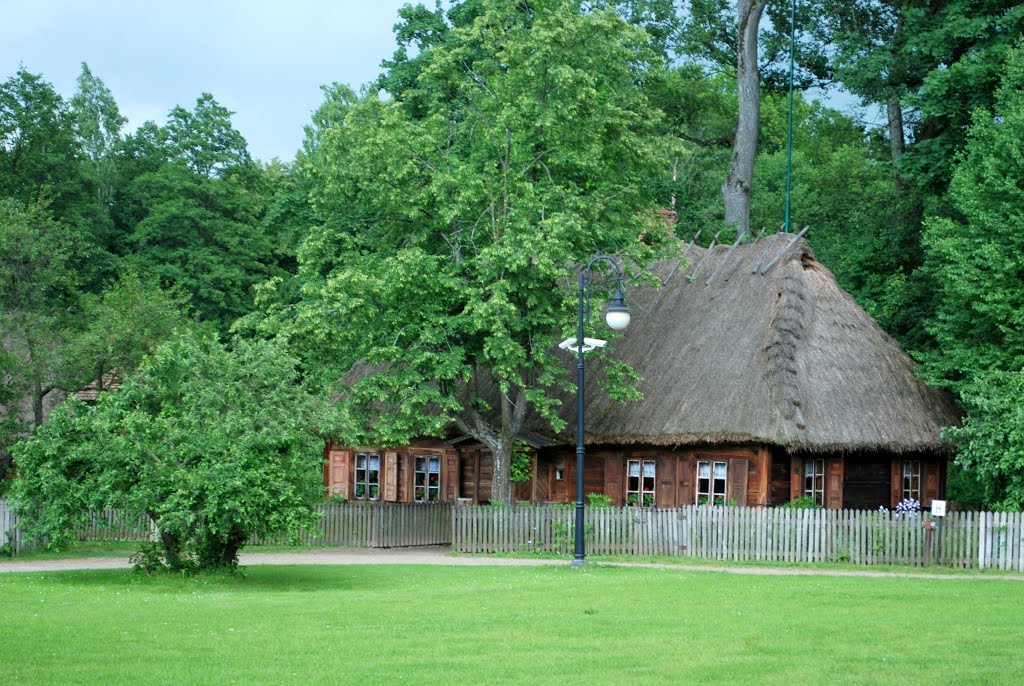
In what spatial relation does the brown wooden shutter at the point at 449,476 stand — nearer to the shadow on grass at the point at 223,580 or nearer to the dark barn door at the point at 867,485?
the dark barn door at the point at 867,485

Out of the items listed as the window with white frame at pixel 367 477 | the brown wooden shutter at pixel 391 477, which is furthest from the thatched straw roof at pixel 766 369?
the window with white frame at pixel 367 477

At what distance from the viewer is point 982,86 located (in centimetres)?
3409

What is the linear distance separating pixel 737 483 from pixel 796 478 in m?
1.50

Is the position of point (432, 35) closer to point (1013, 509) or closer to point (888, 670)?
point (1013, 509)

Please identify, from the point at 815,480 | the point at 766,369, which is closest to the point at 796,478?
the point at 815,480

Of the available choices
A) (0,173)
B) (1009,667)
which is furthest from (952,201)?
(0,173)

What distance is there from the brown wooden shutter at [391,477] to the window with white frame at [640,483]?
25.7 feet

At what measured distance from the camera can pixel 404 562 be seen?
2712 centimetres

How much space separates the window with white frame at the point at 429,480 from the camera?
3675cm

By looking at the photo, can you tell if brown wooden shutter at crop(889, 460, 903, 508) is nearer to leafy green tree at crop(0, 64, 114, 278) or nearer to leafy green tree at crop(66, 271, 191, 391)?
leafy green tree at crop(66, 271, 191, 391)

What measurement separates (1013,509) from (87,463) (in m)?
18.9

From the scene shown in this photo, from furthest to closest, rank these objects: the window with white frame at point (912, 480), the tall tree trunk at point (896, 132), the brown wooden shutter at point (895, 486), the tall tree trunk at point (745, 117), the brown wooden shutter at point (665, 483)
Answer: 1. the tall tree trunk at point (745, 117)
2. the tall tree trunk at point (896, 132)
3. the window with white frame at point (912, 480)
4. the brown wooden shutter at point (895, 486)
5. the brown wooden shutter at point (665, 483)

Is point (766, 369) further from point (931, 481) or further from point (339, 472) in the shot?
point (339, 472)

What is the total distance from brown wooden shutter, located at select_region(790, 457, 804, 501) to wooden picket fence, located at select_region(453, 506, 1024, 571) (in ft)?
10.6
